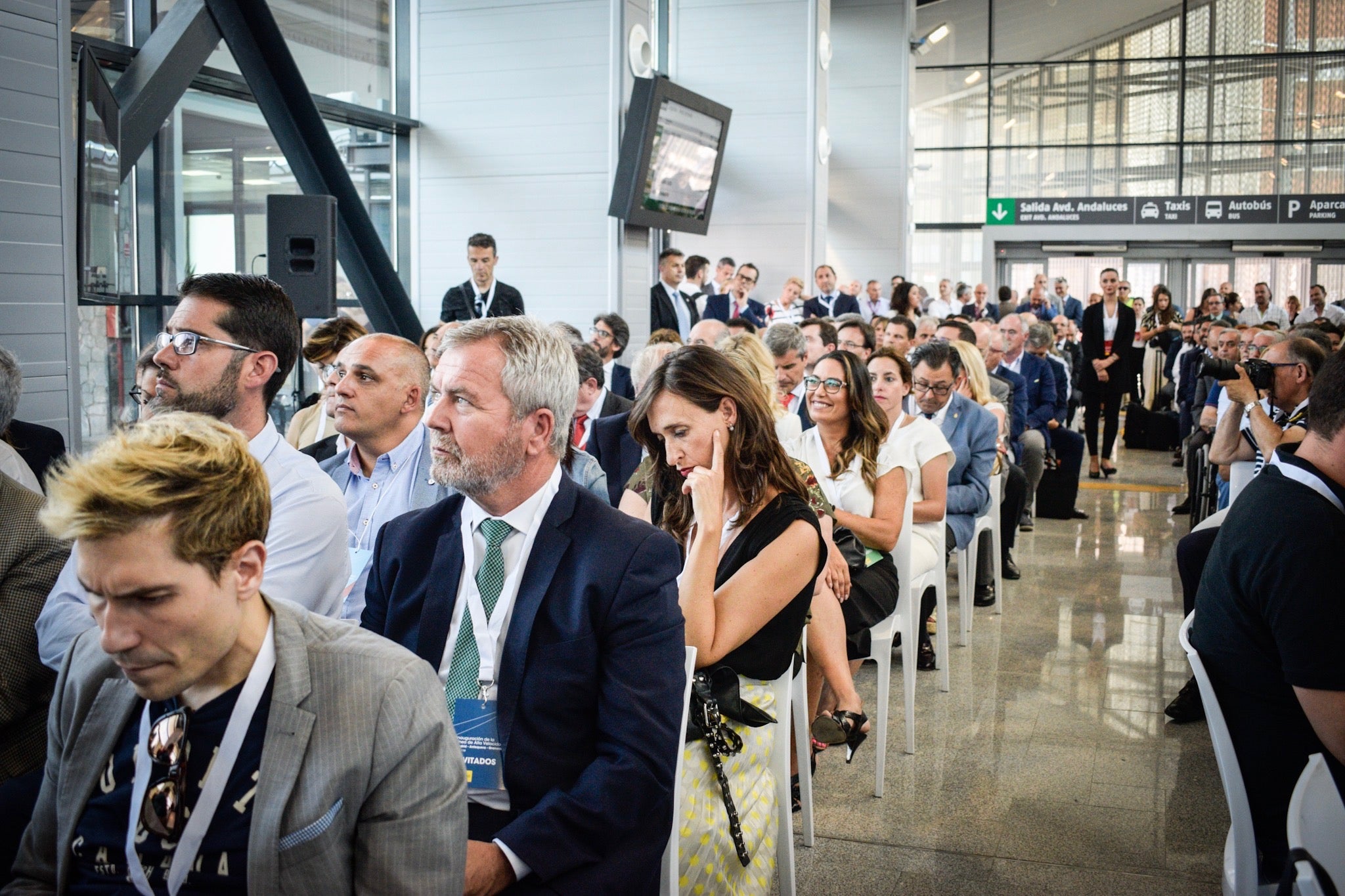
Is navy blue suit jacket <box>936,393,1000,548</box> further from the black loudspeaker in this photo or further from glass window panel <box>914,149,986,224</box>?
glass window panel <box>914,149,986,224</box>

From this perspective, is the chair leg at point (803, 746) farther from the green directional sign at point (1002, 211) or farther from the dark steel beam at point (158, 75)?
the green directional sign at point (1002, 211)

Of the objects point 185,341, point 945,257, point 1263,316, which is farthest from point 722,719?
point 945,257

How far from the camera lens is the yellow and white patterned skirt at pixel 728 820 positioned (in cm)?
229

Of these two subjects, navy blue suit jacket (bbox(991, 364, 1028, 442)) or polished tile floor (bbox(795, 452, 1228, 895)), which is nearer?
polished tile floor (bbox(795, 452, 1228, 895))

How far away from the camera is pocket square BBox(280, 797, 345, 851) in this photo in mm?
1424

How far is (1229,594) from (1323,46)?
77.5 ft

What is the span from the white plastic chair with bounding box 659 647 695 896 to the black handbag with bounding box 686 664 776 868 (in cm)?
13

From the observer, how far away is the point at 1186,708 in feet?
14.4

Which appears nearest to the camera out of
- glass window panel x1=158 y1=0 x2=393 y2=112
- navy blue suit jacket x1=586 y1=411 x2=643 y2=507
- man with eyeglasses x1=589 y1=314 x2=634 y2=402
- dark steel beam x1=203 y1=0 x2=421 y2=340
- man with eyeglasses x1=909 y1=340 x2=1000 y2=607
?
navy blue suit jacket x1=586 y1=411 x2=643 y2=507

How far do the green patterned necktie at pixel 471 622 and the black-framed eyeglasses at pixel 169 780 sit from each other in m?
0.54

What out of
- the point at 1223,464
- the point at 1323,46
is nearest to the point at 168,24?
the point at 1223,464

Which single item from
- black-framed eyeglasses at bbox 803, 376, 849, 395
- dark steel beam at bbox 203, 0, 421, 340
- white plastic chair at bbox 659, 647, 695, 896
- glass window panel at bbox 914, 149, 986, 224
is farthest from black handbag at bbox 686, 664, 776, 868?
glass window panel at bbox 914, 149, 986, 224

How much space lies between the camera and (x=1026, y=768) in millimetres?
3914

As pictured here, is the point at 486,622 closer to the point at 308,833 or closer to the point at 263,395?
the point at 308,833
